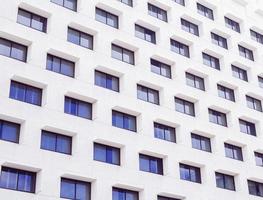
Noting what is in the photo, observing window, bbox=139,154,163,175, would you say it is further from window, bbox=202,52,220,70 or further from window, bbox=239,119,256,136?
window, bbox=202,52,220,70

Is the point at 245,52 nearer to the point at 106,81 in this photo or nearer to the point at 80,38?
the point at 106,81

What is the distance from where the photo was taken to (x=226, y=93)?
38.6m

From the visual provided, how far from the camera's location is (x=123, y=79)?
3159 cm

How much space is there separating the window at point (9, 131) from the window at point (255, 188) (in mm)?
18910

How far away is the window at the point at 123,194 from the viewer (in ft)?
91.0

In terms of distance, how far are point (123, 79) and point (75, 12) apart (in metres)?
5.83

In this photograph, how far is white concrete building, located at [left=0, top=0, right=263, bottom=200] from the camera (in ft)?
85.6

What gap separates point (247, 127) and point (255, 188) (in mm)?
5482

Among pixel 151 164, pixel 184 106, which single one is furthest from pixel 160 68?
pixel 151 164

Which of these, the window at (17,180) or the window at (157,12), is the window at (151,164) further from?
the window at (157,12)

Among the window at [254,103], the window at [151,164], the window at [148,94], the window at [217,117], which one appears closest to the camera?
the window at [151,164]

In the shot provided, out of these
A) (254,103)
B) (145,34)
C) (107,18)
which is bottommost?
(254,103)

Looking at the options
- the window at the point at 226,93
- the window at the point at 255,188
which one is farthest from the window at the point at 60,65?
the window at the point at 255,188

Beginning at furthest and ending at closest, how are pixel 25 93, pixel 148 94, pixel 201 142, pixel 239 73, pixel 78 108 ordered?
pixel 239 73 → pixel 201 142 → pixel 148 94 → pixel 78 108 → pixel 25 93
